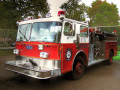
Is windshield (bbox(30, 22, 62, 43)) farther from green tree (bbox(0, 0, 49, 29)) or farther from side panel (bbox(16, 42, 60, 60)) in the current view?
green tree (bbox(0, 0, 49, 29))

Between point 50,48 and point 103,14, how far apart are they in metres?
31.0

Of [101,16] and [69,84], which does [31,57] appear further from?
[101,16]

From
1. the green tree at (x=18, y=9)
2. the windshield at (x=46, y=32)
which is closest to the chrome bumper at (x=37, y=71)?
the windshield at (x=46, y=32)

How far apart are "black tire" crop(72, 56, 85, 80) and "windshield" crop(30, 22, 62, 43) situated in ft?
4.75

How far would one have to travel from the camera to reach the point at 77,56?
16.8 ft

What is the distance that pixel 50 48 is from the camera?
4152mm

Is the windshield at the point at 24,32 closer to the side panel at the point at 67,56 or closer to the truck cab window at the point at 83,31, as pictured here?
the side panel at the point at 67,56

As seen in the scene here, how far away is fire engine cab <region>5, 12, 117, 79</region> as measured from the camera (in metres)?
4.09

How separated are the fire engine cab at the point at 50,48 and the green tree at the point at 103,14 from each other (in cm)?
2599

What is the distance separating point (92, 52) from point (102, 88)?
2.53 meters

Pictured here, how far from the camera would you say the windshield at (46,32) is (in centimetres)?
416

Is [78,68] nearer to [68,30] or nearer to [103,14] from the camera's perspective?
[68,30]

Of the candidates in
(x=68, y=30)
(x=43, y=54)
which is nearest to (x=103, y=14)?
(x=68, y=30)

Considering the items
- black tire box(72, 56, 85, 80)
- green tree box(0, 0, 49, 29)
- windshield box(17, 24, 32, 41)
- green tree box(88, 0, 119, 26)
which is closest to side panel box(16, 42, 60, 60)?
windshield box(17, 24, 32, 41)
